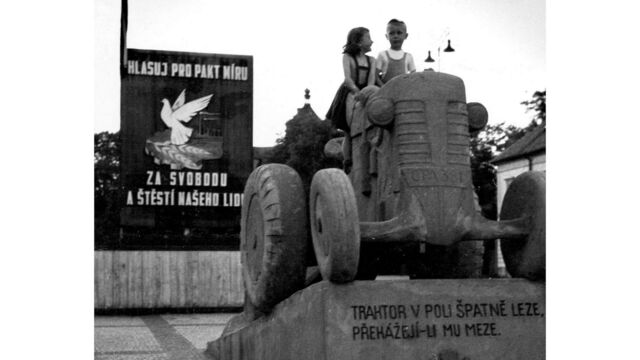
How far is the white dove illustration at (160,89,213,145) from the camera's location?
18.0m

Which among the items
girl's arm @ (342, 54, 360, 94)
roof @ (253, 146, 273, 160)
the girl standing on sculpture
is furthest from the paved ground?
roof @ (253, 146, 273, 160)

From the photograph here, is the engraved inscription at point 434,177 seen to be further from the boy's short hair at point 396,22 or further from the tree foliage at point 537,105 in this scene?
the boy's short hair at point 396,22

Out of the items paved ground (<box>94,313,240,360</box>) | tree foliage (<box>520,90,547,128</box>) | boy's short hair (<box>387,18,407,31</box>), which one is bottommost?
paved ground (<box>94,313,240,360</box>)

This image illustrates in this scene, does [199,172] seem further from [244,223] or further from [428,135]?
[428,135]

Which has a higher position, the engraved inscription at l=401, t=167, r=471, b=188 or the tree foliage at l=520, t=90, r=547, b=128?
the tree foliage at l=520, t=90, r=547, b=128

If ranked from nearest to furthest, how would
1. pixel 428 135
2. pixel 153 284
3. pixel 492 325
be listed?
1. pixel 492 325
2. pixel 428 135
3. pixel 153 284

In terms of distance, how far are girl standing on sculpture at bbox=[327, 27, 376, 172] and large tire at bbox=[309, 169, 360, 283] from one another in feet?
6.75

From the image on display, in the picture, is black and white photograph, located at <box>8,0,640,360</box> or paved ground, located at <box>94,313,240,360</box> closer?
black and white photograph, located at <box>8,0,640,360</box>

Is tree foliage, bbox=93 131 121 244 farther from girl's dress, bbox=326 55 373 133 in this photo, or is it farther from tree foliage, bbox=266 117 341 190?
tree foliage, bbox=266 117 341 190

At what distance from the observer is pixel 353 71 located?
8.47 metres

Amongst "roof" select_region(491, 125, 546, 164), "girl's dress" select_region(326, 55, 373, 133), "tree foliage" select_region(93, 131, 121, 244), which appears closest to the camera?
"roof" select_region(491, 125, 546, 164)
